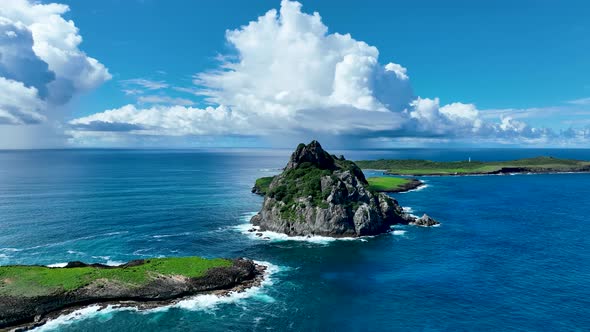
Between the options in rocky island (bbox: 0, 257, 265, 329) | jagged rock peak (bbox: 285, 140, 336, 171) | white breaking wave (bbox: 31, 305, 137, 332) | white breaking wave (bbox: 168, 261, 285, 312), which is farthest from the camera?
jagged rock peak (bbox: 285, 140, 336, 171)

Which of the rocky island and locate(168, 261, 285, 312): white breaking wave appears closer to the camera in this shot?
the rocky island

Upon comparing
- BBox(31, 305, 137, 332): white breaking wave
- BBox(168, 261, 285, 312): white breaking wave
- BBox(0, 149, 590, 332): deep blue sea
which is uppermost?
BBox(0, 149, 590, 332): deep blue sea

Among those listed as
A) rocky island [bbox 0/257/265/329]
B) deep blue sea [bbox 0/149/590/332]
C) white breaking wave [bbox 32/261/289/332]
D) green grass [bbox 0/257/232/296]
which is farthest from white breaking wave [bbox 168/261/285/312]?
green grass [bbox 0/257/232/296]

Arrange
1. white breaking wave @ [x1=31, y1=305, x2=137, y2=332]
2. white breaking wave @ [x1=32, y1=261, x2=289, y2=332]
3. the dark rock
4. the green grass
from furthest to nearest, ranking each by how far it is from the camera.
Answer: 1. the dark rock
2. the green grass
3. white breaking wave @ [x1=32, y1=261, x2=289, y2=332]
4. white breaking wave @ [x1=31, y1=305, x2=137, y2=332]

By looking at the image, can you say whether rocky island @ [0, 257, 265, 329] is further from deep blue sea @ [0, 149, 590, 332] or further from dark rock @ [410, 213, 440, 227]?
dark rock @ [410, 213, 440, 227]

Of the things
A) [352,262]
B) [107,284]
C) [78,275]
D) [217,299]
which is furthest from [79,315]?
[352,262]

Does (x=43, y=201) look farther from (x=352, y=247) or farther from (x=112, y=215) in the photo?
(x=352, y=247)

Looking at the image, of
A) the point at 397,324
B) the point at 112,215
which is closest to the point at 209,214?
the point at 112,215
